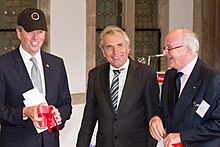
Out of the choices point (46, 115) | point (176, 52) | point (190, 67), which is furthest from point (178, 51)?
point (46, 115)

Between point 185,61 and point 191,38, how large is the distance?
0.45 feet

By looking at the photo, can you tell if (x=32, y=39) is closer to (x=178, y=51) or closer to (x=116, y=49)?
(x=116, y=49)

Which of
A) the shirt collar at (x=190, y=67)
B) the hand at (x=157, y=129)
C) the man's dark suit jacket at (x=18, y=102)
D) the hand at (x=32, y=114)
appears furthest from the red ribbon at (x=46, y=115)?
the shirt collar at (x=190, y=67)

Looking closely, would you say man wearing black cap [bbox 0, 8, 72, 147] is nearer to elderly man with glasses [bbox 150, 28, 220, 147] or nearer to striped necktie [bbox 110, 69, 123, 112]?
striped necktie [bbox 110, 69, 123, 112]

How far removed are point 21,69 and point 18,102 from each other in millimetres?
202

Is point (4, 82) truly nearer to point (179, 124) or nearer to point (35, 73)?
point (35, 73)

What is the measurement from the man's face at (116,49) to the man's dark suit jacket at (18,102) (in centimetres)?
38

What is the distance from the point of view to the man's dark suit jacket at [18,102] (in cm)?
290

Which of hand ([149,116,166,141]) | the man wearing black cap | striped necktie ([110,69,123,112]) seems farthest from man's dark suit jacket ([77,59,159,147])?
the man wearing black cap

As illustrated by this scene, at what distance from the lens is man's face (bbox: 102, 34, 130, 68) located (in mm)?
3154

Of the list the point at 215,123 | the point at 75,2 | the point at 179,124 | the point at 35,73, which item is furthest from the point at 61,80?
the point at 75,2

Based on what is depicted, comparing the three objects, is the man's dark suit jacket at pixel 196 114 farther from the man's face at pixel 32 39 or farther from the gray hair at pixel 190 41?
the man's face at pixel 32 39

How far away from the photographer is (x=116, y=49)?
3.15m

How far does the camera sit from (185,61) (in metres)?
2.85
